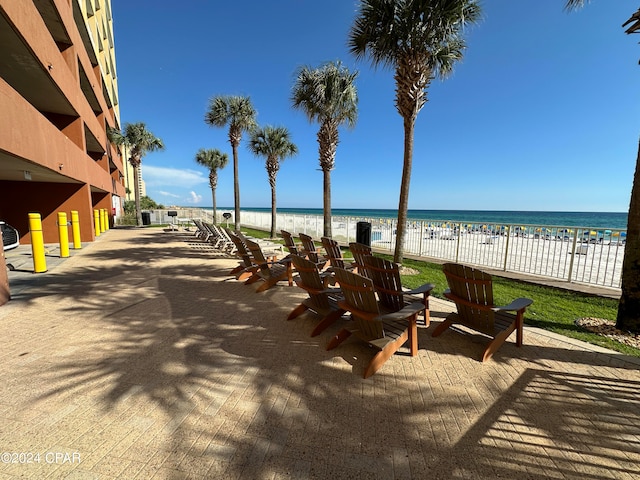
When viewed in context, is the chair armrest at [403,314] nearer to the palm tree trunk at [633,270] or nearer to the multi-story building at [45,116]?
the palm tree trunk at [633,270]

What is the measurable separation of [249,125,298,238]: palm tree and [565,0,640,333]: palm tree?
1677 cm

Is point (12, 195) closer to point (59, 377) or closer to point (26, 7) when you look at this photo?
point (26, 7)

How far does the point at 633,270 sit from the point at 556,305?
4.84 ft

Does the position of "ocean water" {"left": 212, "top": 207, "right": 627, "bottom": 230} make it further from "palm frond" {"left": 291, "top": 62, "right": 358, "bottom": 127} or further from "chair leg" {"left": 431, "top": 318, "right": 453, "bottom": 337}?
"chair leg" {"left": 431, "top": 318, "right": 453, "bottom": 337}

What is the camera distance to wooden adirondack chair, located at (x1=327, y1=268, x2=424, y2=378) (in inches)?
115

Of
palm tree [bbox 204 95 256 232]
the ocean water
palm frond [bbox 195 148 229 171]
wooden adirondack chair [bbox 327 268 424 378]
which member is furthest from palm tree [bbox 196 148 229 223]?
wooden adirondack chair [bbox 327 268 424 378]

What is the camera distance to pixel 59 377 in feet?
9.25

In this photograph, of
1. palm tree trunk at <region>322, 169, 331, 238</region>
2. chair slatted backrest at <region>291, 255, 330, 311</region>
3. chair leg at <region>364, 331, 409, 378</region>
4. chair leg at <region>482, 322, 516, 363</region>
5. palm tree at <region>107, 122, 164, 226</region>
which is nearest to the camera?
chair leg at <region>364, 331, 409, 378</region>

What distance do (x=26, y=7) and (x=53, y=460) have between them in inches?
401

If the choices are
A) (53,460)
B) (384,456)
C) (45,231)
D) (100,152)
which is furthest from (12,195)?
(384,456)

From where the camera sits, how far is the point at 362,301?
3.04 metres

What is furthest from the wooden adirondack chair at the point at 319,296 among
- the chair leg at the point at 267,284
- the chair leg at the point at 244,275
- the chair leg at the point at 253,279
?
the chair leg at the point at 244,275

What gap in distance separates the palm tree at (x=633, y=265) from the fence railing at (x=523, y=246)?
209cm

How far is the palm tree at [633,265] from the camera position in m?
3.74
